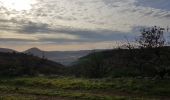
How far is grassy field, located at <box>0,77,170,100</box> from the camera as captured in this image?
40.1 meters

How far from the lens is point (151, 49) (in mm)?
57406

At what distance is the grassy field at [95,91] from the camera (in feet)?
131

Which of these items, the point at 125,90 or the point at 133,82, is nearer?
the point at 125,90

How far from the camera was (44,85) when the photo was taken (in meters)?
54.0

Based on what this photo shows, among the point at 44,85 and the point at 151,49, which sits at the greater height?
the point at 151,49

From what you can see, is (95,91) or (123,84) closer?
(95,91)

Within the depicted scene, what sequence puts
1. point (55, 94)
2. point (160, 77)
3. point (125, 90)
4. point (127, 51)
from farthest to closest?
point (127, 51), point (160, 77), point (125, 90), point (55, 94)

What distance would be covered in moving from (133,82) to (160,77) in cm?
557

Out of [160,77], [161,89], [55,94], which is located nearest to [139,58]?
[160,77]

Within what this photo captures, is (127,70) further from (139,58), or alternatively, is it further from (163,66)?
(163,66)

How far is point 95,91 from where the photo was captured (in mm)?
45750

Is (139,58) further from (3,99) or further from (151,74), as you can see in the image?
(3,99)

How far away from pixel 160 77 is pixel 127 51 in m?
12.2

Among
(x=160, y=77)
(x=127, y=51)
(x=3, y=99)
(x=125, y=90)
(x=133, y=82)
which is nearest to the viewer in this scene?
(x=3, y=99)
